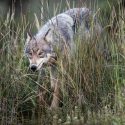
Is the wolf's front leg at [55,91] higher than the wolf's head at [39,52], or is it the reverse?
the wolf's head at [39,52]

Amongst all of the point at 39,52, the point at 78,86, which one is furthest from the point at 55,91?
the point at 39,52

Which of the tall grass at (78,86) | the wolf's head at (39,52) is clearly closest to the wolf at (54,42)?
the wolf's head at (39,52)

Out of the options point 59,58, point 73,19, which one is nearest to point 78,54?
point 59,58

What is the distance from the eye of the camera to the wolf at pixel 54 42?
27.3ft

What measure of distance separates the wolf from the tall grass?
186 mm

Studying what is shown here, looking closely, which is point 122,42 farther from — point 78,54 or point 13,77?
point 13,77

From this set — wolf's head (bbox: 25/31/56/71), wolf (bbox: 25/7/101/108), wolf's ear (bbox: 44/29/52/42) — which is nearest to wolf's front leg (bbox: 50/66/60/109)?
wolf (bbox: 25/7/101/108)

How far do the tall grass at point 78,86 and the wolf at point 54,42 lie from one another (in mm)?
186

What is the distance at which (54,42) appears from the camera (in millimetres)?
8734

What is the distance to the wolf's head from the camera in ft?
28.2

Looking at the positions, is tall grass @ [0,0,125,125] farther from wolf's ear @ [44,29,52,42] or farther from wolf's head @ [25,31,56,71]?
wolf's ear @ [44,29,52,42]

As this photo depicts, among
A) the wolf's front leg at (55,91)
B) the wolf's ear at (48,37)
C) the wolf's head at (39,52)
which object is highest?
the wolf's ear at (48,37)

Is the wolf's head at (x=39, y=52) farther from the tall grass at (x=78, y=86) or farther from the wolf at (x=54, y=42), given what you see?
the tall grass at (x=78, y=86)

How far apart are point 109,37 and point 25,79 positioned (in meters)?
1.35
